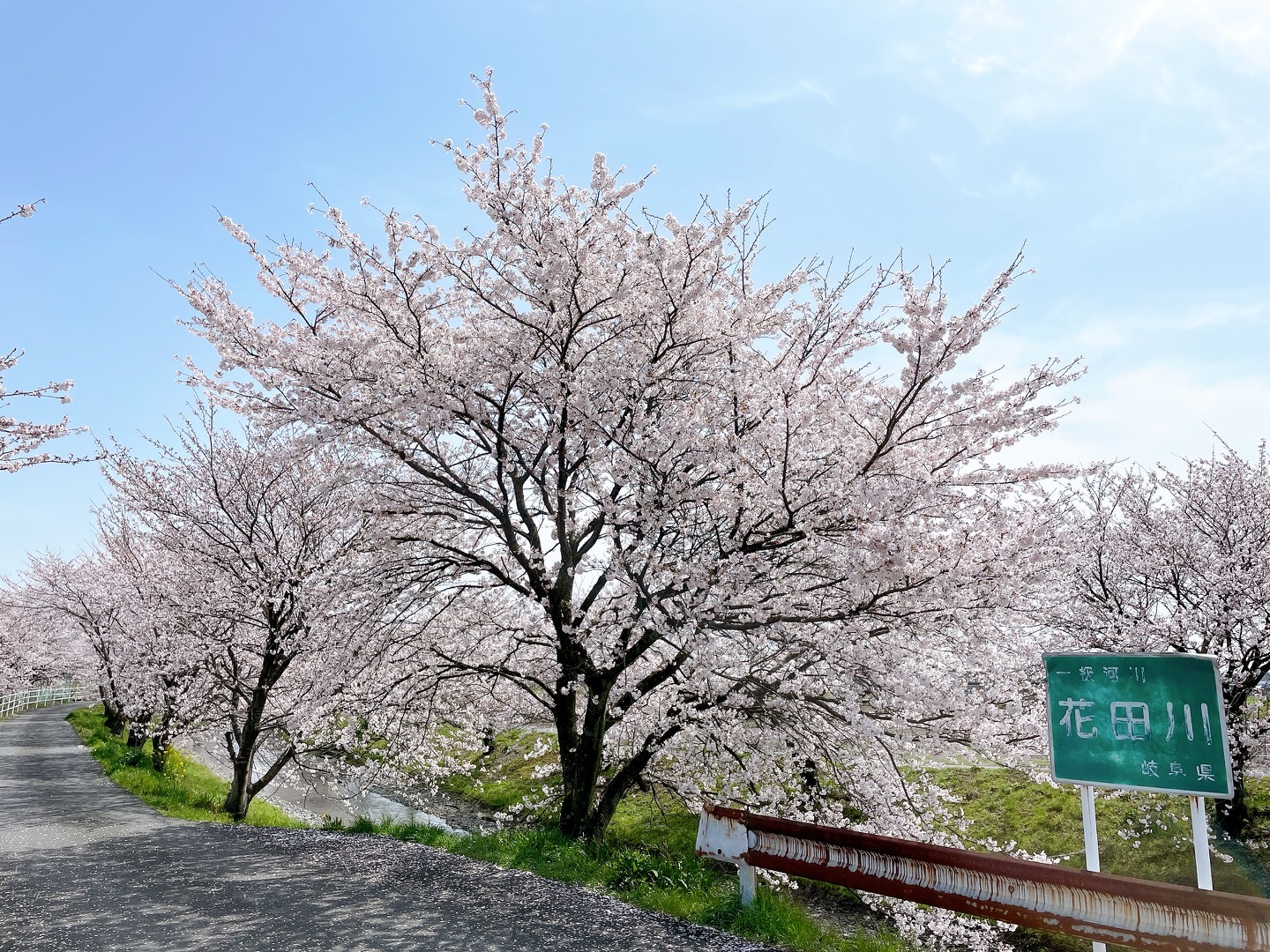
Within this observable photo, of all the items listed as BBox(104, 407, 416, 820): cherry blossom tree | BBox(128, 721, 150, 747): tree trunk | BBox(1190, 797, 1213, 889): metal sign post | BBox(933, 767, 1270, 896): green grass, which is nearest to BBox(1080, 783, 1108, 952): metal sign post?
BBox(1190, 797, 1213, 889): metal sign post

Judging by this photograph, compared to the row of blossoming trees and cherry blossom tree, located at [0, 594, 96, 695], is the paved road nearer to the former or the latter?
the row of blossoming trees

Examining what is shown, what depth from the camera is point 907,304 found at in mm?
5980

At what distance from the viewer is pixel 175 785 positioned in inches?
594

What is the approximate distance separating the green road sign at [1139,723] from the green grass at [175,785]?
41.1 ft

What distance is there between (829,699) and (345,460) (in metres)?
6.92

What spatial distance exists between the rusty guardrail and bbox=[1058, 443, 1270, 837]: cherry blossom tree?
29.3ft

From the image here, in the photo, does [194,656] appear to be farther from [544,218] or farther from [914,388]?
[914,388]

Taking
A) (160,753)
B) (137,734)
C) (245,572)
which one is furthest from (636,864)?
(137,734)

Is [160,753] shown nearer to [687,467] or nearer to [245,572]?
[245,572]

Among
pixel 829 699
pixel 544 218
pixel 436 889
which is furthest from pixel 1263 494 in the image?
pixel 436 889

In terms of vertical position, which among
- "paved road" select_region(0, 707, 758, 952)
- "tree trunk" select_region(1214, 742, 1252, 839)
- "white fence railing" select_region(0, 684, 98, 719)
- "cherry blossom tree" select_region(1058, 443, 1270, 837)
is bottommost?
"white fence railing" select_region(0, 684, 98, 719)

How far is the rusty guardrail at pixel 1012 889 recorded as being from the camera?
3.80 metres

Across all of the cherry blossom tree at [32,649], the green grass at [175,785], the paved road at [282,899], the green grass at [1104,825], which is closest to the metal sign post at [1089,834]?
the paved road at [282,899]

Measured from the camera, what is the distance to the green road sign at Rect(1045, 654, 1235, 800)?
162 inches
